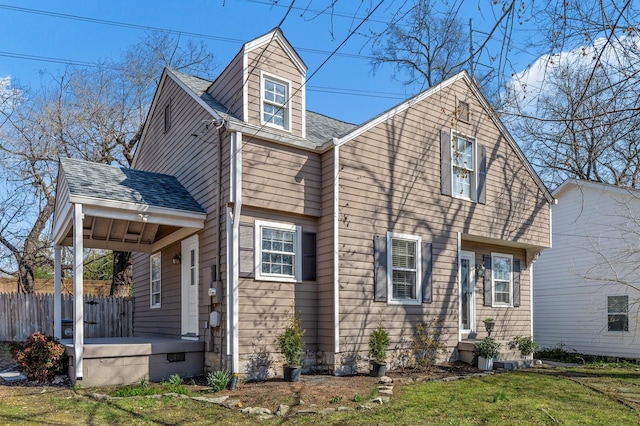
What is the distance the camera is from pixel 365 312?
9.88 m

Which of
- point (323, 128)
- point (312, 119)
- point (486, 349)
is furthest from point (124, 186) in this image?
point (486, 349)

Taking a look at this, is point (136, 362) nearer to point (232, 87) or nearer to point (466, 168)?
point (232, 87)

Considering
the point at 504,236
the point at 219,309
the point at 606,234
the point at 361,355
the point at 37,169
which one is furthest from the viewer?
the point at 37,169

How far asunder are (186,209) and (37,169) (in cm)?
1288

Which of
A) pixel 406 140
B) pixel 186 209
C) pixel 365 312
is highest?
pixel 406 140

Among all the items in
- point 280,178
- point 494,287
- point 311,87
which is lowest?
point 494,287

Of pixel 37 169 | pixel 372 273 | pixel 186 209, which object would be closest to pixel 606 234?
pixel 372 273

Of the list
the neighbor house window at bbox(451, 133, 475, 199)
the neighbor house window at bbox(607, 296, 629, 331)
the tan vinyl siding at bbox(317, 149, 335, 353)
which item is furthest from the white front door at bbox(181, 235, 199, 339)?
the neighbor house window at bbox(607, 296, 629, 331)

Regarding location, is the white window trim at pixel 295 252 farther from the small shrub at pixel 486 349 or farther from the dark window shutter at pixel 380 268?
the small shrub at pixel 486 349

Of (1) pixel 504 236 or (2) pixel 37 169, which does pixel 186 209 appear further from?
(2) pixel 37 169

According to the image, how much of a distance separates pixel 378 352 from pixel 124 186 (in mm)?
5458

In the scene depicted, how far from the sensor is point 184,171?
10961 millimetres

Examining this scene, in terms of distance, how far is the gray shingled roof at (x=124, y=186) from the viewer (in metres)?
8.75

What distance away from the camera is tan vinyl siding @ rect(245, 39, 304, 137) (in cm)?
977
